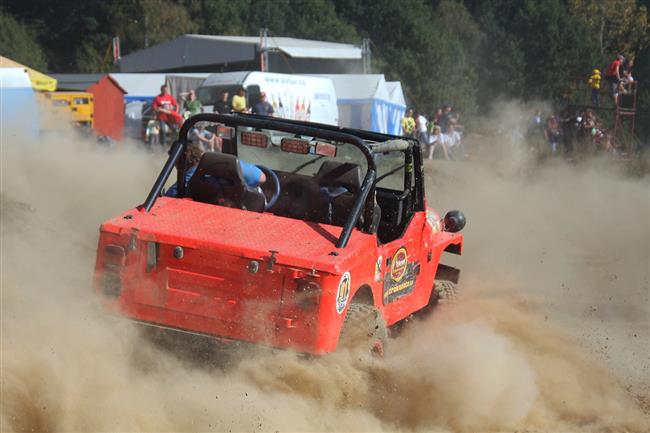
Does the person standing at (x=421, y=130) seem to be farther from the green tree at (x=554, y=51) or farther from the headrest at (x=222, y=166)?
the green tree at (x=554, y=51)

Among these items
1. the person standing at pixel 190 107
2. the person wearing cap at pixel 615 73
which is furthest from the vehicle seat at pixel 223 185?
the person wearing cap at pixel 615 73

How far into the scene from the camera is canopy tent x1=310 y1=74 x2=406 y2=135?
27.6m

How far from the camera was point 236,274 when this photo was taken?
5.27m

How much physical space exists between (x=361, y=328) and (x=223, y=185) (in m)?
1.33

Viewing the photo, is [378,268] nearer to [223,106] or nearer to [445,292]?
[445,292]

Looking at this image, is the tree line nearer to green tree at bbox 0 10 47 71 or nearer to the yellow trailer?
green tree at bbox 0 10 47 71

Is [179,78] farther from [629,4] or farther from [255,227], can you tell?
[629,4]

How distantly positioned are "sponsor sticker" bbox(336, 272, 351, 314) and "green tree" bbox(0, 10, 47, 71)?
47.0 meters

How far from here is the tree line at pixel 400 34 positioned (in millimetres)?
52781

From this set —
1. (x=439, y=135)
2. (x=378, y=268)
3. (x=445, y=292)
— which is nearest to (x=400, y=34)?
(x=439, y=135)

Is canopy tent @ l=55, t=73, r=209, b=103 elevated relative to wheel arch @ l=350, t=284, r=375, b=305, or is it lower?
elevated

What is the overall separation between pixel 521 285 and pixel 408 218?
351cm

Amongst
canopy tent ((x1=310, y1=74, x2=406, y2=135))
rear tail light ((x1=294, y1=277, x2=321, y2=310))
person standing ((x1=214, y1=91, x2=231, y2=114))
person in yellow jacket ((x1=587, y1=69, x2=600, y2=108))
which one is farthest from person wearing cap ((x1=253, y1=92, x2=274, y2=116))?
rear tail light ((x1=294, y1=277, x2=321, y2=310))

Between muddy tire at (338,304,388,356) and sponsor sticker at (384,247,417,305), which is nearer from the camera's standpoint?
muddy tire at (338,304,388,356)
